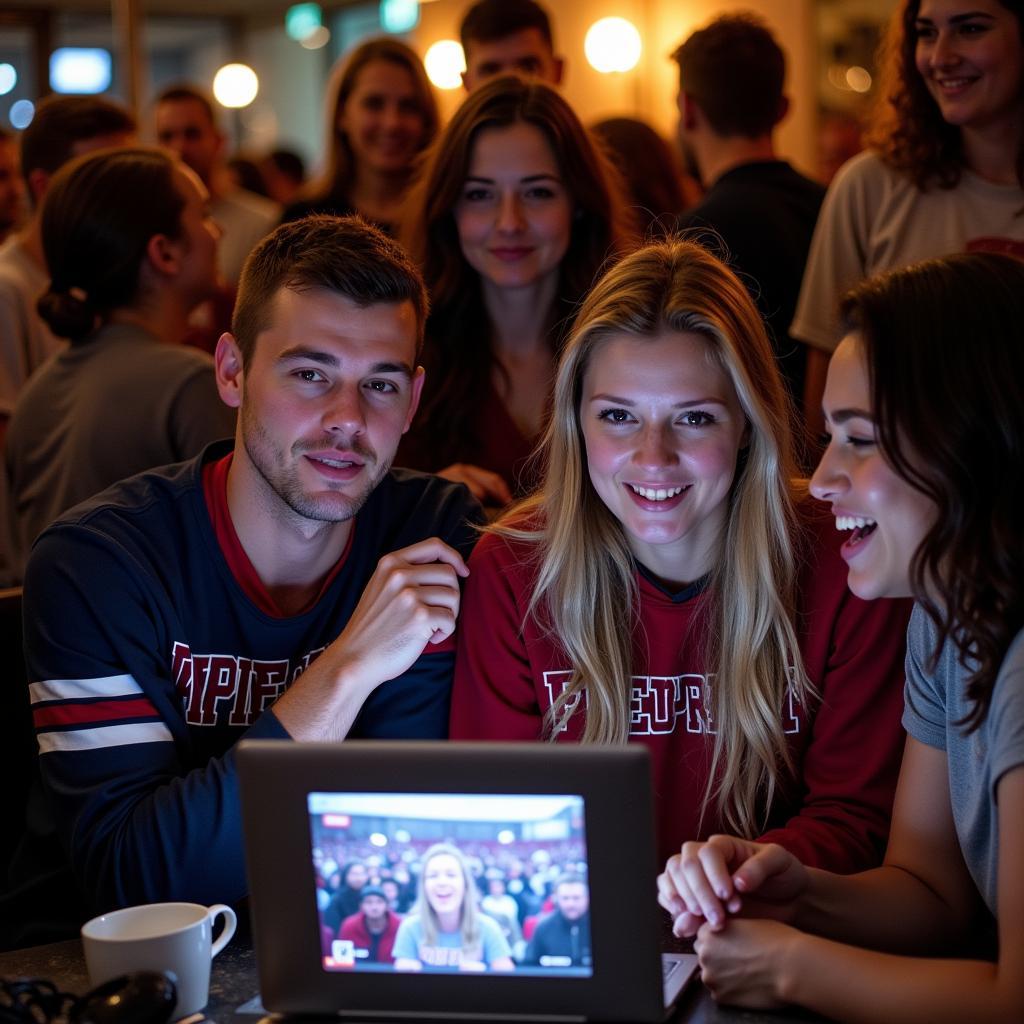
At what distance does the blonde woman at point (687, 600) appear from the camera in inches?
71.5

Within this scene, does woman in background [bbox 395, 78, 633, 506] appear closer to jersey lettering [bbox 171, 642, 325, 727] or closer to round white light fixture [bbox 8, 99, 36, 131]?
jersey lettering [bbox 171, 642, 325, 727]

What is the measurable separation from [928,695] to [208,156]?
394cm

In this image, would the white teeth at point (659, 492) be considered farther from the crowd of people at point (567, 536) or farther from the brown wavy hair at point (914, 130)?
the brown wavy hair at point (914, 130)

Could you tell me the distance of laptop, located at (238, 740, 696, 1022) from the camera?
1.14 meters

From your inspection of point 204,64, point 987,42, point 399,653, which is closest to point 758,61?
point 987,42

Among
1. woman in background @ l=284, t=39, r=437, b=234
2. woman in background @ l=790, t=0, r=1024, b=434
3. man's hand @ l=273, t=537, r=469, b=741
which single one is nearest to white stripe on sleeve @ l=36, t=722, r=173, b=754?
man's hand @ l=273, t=537, r=469, b=741

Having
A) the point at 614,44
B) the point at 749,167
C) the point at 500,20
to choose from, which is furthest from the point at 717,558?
the point at 614,44

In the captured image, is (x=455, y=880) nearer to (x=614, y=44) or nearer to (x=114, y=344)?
(x=114, y=344)

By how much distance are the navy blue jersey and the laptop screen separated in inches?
16.6

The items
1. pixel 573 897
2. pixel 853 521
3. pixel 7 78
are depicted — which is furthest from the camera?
pixel 7 78

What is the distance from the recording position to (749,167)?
9.98ft

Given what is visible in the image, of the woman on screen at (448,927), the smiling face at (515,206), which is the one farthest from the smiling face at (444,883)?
the smiling face at (515,206)

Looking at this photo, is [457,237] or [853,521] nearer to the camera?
[853,521]

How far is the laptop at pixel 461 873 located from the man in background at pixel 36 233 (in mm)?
2318
